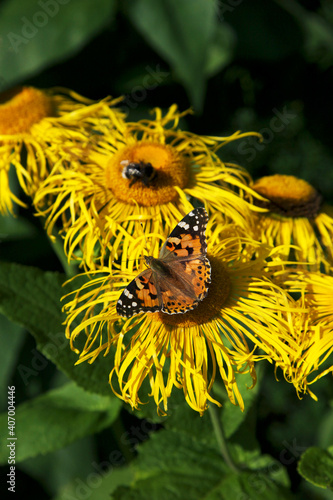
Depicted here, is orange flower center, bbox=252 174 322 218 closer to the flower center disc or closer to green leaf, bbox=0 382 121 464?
the flower center disc

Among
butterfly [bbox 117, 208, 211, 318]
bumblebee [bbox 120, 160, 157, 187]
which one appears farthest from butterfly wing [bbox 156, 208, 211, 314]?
bumblebee [bbox 120, 160, 157, 187]

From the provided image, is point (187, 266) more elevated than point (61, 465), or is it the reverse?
point (187, 266)

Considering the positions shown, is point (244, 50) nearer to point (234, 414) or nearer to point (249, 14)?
→ point (249, 14)

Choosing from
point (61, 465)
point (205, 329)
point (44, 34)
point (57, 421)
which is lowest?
point (61, 465)

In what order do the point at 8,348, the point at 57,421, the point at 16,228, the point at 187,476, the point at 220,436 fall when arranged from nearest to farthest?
the point at 220,436 → the point at 187,476 → the point at 57,421 → the point at 8,348 → the point at 16,228

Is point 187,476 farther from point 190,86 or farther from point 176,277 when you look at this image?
point 190,86

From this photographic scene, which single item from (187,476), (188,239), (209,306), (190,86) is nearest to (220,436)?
(187,476)

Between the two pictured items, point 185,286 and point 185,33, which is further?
point 185,33
